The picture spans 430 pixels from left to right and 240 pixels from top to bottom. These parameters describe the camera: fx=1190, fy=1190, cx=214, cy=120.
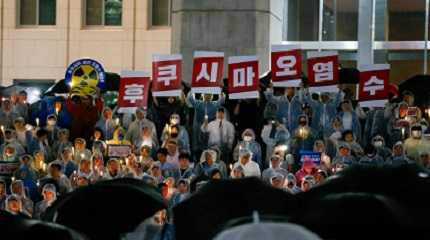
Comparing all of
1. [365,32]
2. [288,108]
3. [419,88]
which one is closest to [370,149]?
[288,108]

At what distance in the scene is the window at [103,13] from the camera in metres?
33.3

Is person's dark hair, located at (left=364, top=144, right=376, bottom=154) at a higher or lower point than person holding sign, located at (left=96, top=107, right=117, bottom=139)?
lower

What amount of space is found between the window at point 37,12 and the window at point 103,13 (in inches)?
38.7

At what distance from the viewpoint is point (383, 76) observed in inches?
764

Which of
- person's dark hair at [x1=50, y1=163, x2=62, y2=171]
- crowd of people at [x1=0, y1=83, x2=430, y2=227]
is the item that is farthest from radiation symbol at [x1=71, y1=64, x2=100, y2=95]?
person's dark hair at [x1=50, y1=163, x2=62, y2=171]

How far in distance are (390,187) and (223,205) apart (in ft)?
2.22

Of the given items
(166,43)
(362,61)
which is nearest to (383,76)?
(362,61)

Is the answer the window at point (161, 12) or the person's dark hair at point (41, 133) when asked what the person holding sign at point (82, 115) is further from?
the window at point (161, 12)

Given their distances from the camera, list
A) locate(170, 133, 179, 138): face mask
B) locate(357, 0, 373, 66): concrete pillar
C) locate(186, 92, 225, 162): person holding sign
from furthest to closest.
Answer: locate(357, 0, 373, 66): concrete pillar < locate(186, 92, 225, 162): person holding sign < locate(170, 133, 179, 138): face mask

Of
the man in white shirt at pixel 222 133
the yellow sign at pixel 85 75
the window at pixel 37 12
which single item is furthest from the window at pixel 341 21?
the man in white shirt at pixel 222 133

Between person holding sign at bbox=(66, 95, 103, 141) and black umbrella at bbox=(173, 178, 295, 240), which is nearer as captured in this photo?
black umbrella at bbox=(173, 178, 295, 240)

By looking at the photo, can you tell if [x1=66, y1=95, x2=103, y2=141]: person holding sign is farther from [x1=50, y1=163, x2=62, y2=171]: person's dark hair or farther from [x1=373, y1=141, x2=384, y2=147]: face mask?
[x1=373, y1=141, x2=384, y2=147]: face mask

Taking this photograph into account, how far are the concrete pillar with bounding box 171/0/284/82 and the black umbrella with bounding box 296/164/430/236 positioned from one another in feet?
64.9

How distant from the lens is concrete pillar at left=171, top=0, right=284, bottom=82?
2480 centimetres
